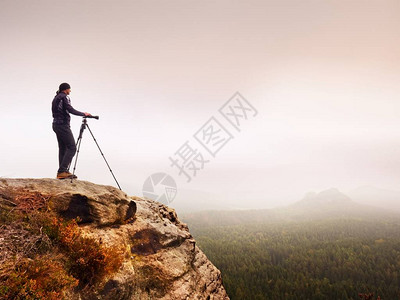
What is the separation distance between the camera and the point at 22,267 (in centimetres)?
789

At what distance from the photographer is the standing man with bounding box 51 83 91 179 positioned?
1255 centimetres

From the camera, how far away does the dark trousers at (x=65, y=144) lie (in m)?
12.7

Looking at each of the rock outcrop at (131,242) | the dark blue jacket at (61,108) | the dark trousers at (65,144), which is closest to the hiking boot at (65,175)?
the dark trousers at (65,144)

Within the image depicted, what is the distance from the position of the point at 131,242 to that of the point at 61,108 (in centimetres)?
927

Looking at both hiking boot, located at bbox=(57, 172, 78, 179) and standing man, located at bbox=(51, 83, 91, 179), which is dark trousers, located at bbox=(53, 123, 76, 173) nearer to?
standing man, located at bbox=(51, 83, 91, 179)

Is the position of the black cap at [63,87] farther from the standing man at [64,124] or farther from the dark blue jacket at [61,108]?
the dark blue jacket at [61,108]

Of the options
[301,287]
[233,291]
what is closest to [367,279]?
[301,287]

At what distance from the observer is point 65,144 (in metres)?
→ 13.0

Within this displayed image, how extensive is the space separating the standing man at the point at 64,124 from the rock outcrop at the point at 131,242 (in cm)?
118

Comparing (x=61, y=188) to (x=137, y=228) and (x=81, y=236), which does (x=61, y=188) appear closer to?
(x=81, y=236)

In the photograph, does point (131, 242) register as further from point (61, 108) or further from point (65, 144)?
point (61, 108)

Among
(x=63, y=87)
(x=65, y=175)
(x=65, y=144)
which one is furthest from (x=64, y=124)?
(x=65, y=175)

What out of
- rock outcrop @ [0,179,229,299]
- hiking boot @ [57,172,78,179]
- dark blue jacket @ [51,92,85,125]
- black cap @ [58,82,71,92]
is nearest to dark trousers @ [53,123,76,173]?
hiking boot @ [57,172,78,179]

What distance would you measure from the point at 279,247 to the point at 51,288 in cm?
22749
